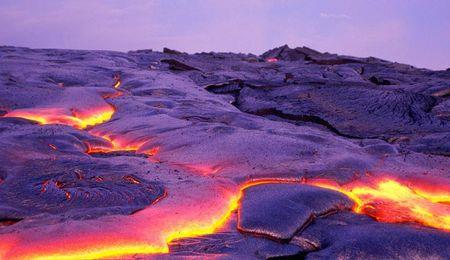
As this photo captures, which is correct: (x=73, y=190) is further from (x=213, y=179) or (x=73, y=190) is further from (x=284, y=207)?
(x=284, y=207)

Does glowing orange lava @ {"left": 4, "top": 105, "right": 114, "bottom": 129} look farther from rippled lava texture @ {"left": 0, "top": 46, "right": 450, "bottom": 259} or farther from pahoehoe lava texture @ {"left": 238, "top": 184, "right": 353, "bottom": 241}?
pahoehoe lava texture @ {"left": 238, "top": 184, "right": 353, "bottom": 241}

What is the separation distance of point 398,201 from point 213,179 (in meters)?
1.01

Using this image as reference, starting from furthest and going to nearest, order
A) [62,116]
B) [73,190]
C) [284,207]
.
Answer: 1. [62,116]
2. [73,190]
3. [284,207]

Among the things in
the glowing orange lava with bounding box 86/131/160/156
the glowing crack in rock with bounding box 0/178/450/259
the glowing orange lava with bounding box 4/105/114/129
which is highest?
the glowing orange lava with bounding box 4/105/114/129

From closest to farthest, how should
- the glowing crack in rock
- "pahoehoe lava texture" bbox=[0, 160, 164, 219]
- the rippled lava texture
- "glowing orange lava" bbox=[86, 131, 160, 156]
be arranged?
the glowing crack in rock, the rippled lava texture, "pahoehoe lava texture" bbox=[0, 160, 164, 219], "glowing orange lava" bbox=[86, 131, 160, 156]

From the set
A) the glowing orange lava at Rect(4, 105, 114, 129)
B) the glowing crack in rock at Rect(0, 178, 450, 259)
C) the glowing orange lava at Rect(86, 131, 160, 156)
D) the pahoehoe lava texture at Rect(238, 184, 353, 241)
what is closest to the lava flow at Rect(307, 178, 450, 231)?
the glowing crack in rock at Rect(0, 178, 450, 259)

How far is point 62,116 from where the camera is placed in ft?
13.5

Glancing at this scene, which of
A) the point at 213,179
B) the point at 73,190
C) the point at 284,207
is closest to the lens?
the point at 284,207

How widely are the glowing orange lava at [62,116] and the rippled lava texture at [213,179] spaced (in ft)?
0.05

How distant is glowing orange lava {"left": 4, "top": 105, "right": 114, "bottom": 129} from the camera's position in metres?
4.02

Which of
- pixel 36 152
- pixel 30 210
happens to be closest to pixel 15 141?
pixel 36 152

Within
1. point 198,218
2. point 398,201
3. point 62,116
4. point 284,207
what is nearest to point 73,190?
point 198,218

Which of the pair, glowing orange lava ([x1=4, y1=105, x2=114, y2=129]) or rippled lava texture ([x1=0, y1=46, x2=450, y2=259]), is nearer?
rippled lava texture ([x1=0, y1=46, x2=450, y2=259])

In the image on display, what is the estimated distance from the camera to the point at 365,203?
237 centimetres
